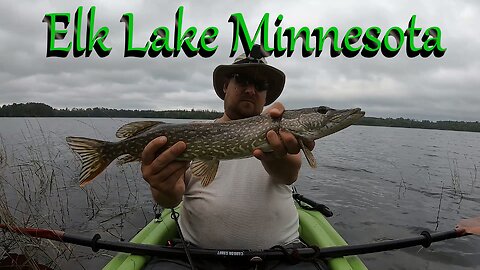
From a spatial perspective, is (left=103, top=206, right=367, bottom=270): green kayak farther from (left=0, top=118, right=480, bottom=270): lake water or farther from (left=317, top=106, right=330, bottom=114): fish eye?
(left=0, top=118, right=480, bottom=270): lake water

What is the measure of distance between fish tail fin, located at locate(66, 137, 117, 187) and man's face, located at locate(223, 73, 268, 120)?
1.32 meters

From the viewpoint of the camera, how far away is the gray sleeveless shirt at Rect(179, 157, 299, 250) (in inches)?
114

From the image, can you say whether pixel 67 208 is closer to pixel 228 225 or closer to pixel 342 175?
pixel 228 225

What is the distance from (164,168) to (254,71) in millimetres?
1326

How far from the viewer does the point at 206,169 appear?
9.26 ft

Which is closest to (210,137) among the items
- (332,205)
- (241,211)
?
(241,211)

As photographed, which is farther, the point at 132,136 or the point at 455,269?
the point at 455,269

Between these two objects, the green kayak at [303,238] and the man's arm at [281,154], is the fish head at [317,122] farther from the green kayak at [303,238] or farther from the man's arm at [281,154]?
the green kayak at [303,238]

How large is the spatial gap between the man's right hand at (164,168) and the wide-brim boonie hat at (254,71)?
3.64 ft

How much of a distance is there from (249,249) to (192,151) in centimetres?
98

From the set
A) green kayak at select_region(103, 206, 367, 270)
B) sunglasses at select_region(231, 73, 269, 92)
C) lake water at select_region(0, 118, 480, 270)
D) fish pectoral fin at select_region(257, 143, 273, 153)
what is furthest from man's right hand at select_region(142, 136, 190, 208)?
lake water at select_region(0, 118, 480, 270)

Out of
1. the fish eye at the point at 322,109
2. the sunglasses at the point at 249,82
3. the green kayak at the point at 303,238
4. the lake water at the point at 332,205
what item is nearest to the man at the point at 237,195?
the fish eye at the point at 322,109

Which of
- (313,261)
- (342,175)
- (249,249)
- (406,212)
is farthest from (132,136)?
(342,175)

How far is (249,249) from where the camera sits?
2.96 m
